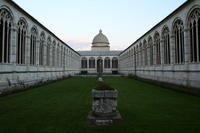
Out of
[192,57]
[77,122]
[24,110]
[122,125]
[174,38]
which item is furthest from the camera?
[174,38]

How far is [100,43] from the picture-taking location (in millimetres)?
84812

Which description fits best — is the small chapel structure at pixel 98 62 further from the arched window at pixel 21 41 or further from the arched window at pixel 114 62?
the arched window at pixel 21 41

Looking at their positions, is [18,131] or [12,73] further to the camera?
[12,73]

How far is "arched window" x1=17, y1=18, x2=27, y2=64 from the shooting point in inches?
756

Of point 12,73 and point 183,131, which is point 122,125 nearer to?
point 183,131

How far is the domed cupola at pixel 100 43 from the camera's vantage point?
8450 centimetres

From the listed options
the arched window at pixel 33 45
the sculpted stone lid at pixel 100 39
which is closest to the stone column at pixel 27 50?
the arched window at pixel 33 45

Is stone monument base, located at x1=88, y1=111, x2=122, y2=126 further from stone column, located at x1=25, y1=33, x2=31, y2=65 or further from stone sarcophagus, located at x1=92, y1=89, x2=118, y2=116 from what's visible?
stone column, located at x1=25, y1=33, x2=31, y2=65

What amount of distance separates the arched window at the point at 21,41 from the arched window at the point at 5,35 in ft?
6.98

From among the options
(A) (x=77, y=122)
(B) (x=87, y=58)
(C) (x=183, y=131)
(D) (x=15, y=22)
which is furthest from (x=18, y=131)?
(B) (x=87, y=58)

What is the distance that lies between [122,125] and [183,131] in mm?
2022

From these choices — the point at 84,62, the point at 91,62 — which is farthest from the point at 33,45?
the point at 84,62

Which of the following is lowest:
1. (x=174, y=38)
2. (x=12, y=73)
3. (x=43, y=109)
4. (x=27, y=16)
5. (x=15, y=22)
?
(x=43, y=109)

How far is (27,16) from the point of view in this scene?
817 inches
